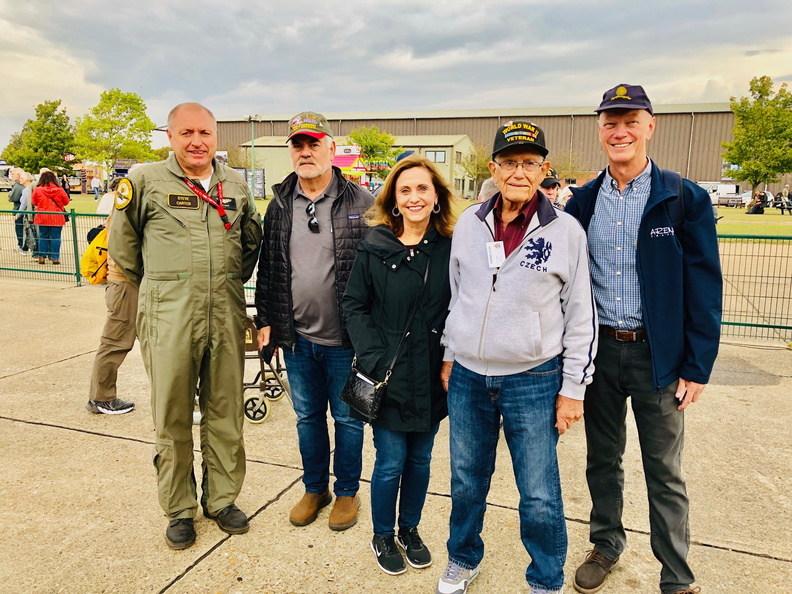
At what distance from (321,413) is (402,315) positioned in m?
0.96

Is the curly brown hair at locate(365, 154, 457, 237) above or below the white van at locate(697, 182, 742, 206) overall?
below

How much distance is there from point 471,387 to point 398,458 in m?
0.57

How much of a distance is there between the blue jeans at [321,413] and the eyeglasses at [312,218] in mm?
605

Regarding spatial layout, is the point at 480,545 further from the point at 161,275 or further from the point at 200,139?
the point at 200,139

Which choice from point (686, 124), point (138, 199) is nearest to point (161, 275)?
point (138, 199)

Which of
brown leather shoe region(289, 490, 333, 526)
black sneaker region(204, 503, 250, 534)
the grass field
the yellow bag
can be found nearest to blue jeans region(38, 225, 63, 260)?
the grass field

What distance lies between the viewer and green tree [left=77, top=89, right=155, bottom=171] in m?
46.7

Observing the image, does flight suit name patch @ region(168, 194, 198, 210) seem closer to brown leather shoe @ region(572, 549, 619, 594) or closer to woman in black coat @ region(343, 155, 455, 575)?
woman in black coat @ region(343, 155, 455, 575)

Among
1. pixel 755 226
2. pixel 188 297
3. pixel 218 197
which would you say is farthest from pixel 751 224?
pixel 188 297

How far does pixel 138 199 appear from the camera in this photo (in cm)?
291

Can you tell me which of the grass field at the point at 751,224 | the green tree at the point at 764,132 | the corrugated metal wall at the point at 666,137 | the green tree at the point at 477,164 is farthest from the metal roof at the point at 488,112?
the grass field at the point at 751,224

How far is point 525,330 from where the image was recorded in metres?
2.30

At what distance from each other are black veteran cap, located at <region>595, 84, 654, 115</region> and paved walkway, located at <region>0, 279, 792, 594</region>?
7.16 feet

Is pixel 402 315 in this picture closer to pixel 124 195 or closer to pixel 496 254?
pixel 496 254
